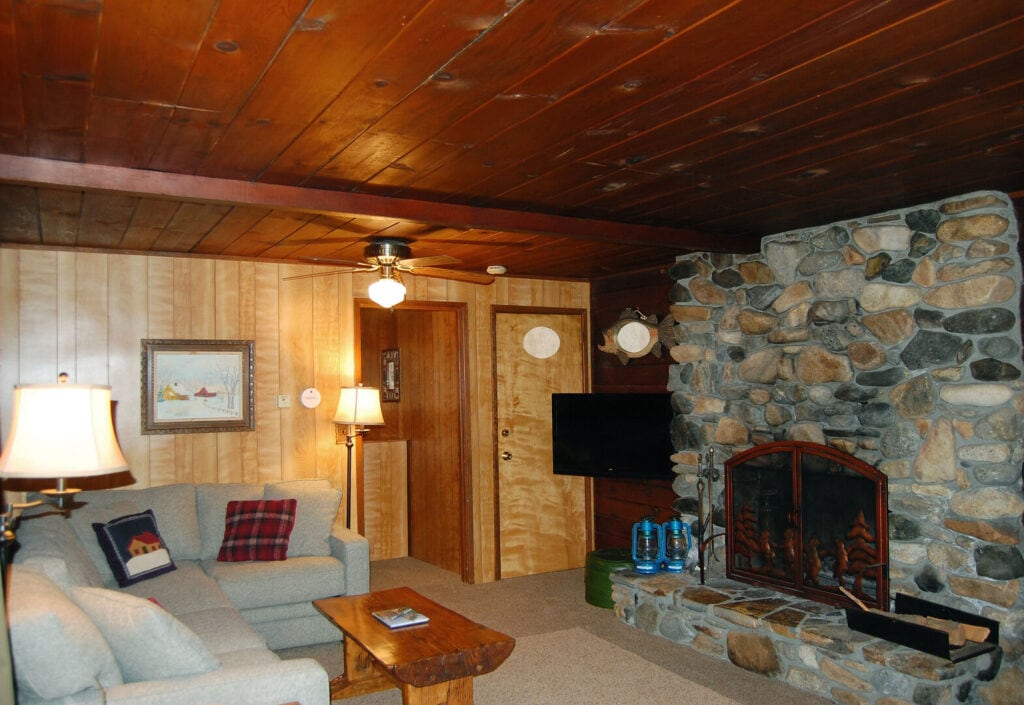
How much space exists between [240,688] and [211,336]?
307cm

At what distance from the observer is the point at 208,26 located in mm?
1821

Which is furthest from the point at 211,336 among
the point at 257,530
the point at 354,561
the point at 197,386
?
the point at 354,561

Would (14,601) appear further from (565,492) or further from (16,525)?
(565,492)

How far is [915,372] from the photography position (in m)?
3.75

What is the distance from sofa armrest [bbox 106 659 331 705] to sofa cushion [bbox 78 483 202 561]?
224cm

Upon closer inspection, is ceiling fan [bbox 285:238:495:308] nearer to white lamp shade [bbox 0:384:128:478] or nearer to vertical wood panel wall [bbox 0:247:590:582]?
vertical wood panel wall [bbox 0:247:590:582]

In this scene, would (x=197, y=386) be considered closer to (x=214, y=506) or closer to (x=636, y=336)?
(x=214, y=506)

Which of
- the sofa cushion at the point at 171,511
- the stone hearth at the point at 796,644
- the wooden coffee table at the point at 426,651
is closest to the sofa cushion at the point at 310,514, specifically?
the sofa cushion at the point at 171,511

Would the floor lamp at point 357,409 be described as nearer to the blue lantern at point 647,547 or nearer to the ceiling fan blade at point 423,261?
the ceiling fan blade at point 423,261

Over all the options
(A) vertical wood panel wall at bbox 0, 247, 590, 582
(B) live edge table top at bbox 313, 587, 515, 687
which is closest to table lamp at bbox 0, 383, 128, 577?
(B) live edge table top at bbox 313, 587, 515, 687

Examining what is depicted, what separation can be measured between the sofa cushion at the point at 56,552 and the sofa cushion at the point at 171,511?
0.46m

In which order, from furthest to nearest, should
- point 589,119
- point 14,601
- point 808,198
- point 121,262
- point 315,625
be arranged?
point 121,262 → point 315,625 → point 808,198 → point 589,119 → point 14,601

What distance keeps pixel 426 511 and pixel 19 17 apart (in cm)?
533

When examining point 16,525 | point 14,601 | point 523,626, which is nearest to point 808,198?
point 523,626
